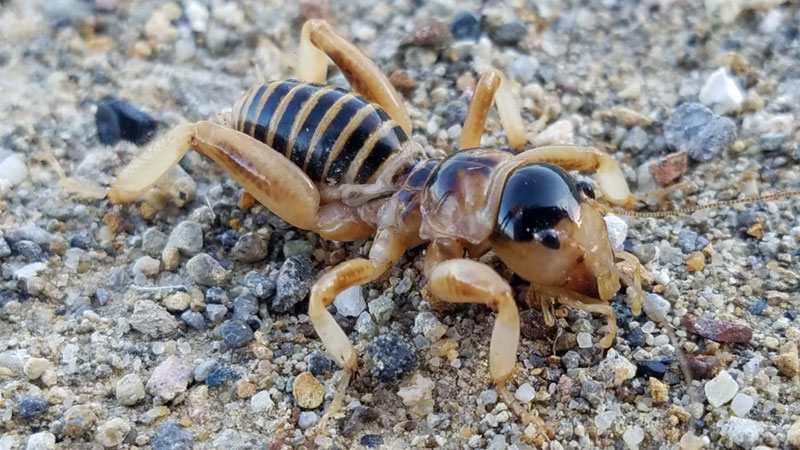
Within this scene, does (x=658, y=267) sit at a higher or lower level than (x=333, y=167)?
lower

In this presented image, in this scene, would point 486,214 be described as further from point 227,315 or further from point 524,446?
point 227,315

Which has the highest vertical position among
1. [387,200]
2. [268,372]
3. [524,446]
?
[387,200]

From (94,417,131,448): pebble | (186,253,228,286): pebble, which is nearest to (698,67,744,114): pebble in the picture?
(186,253,228,286): pebble

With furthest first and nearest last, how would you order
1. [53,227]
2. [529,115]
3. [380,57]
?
[380,57]
[529,115]
[53,227]

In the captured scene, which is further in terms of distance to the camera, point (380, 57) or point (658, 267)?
point (380, 57)

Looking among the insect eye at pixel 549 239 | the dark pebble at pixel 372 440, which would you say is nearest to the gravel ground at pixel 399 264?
the dark pebble at pixel 372 440

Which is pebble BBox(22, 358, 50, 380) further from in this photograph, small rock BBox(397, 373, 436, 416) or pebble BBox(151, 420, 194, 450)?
small rock BBox(397, 373, 436, 416)

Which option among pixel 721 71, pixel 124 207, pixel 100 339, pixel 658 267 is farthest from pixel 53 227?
pixel 721 71
